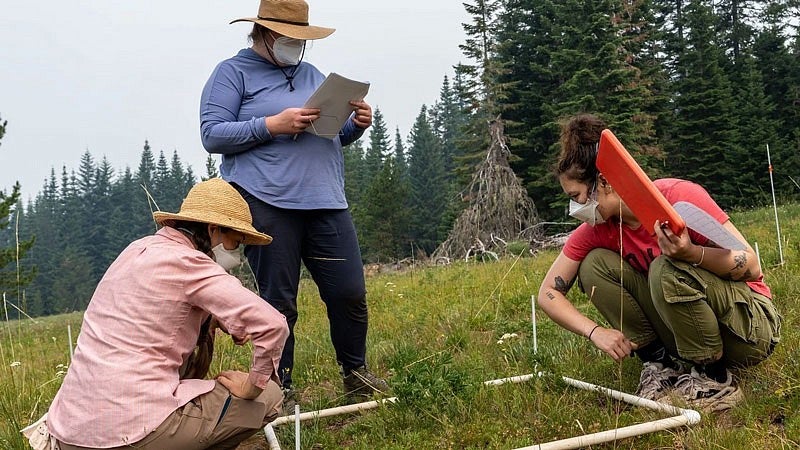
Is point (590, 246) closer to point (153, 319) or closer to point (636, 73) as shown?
point (153, 319)

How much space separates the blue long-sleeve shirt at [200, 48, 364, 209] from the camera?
3.22 meters

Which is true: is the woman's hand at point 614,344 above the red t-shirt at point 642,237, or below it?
below

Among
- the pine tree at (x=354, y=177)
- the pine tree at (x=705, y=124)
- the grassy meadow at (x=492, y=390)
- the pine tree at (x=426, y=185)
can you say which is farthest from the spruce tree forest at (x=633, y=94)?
the grassy meadow at (x=492, y=390)

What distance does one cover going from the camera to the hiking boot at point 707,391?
8.57 feet

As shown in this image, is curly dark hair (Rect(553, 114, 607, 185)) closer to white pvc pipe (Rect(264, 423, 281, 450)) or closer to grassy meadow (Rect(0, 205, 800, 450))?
grassy meadow (Rect(0, 205, 800, 450))

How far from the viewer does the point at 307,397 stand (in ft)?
12.2

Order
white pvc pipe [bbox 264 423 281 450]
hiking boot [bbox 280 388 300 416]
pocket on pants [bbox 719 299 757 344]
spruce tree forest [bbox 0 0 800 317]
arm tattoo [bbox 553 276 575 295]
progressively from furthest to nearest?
1. spruce tree forest [bbox 0 0 800 317]
2. hiking boot [bbox 280 388 300 416]
3. arm tattoo [bbox 553 276 575 295]
4. white pvc pipe [bbox 264 423 281 450]
5. pocket on pants [bbox 719 299 757 344]

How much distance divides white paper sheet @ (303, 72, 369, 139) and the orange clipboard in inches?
50.6

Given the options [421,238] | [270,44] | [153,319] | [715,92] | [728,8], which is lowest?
[421,238]

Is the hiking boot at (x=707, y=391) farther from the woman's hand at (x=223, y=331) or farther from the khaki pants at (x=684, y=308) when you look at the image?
the woman's hand at (x=223, y=331)

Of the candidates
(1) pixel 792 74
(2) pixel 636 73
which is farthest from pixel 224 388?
(1) pixel 792 74

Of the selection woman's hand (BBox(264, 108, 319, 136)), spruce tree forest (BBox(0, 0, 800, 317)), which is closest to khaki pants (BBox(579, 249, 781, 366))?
woman's hand (BBox(264, 108, 319, 136))

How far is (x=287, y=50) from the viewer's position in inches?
133

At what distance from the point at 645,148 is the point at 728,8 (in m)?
18.6
